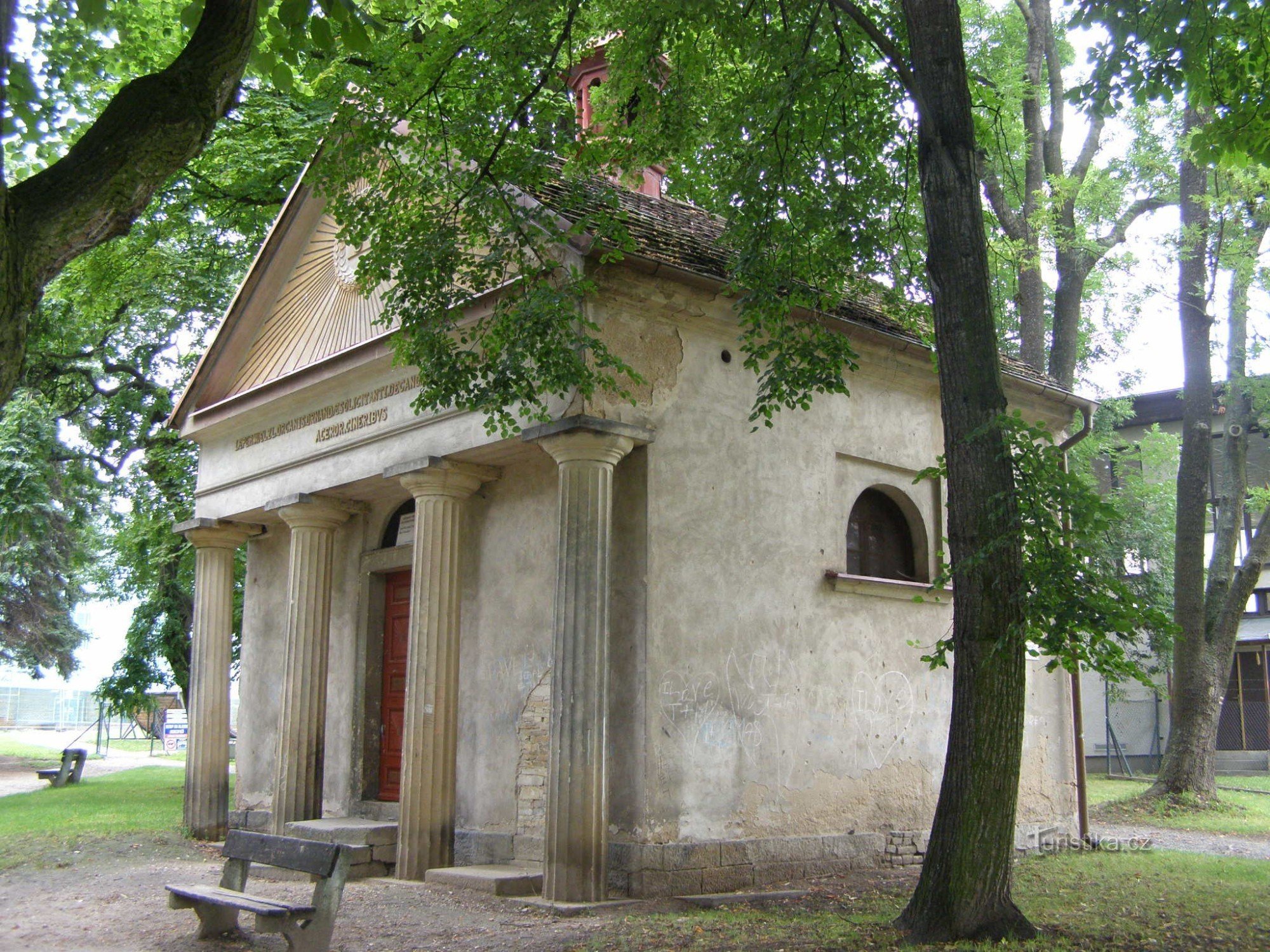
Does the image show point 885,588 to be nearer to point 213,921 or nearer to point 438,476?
point 438,476

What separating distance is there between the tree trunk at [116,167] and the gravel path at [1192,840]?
39.9 feet

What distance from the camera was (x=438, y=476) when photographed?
1082 cm

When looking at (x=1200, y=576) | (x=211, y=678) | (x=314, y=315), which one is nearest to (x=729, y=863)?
(x=211, y=678)

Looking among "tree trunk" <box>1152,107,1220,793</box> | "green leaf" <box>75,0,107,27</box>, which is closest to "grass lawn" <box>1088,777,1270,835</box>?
"tree trunk" <box>1152,107,1220,793</box>

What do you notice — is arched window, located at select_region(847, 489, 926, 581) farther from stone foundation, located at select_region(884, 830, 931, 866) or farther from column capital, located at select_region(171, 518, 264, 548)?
column capital, located at select_region(171, 518, 264, 548)

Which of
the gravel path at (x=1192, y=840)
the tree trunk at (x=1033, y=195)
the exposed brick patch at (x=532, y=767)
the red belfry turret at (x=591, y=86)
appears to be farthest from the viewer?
the tree trunk at (x=1033, y=195)

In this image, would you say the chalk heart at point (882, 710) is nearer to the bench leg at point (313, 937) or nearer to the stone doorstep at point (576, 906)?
the stone doorstep at point (576, 906)

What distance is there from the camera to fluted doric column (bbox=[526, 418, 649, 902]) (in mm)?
8914

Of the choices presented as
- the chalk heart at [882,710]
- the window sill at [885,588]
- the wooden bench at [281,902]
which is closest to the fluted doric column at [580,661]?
the wooden bench at [281,902]

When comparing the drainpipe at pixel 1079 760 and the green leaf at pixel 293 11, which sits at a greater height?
the green leaf at pixel 293 11

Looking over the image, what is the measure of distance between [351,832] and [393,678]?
6.92ft

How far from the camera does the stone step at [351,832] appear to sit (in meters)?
11.0

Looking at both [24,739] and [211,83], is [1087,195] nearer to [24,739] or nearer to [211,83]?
[211,83]

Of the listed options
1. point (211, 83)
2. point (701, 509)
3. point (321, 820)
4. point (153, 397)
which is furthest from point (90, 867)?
point (153, 397)
